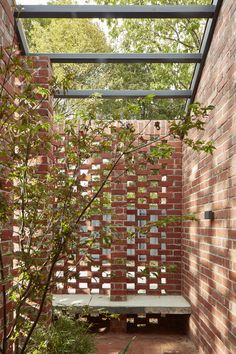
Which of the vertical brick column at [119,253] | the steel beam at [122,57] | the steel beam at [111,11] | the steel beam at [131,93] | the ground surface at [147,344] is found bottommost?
the ground surface at [147,344]

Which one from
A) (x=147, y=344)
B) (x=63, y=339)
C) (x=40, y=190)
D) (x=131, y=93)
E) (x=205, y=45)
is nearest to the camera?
(x=40, y=190)

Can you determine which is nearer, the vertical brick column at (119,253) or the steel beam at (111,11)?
the steel beam at (111,11)

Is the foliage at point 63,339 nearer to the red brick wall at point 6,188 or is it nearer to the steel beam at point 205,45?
the red brick wall at point 6,188

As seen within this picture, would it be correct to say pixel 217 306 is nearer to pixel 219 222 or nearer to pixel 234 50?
pixel 219 222

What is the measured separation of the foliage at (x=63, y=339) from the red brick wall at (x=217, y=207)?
1.02m

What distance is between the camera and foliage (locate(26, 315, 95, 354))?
2.50m

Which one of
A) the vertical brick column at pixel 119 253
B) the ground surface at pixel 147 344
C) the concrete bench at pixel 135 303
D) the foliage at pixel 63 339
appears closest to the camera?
the foliage at pixel 63 339

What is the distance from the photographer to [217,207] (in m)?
3.10

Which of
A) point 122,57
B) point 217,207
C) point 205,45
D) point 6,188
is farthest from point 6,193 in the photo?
point 205,45

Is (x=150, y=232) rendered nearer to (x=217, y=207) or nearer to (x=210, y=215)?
(x=210, y=215)

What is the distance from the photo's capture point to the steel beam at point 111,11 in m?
3.19

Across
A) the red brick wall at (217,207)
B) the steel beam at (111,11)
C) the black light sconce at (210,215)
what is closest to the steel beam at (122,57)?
the red brick wall at (217,207)

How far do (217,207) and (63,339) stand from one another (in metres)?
1.50

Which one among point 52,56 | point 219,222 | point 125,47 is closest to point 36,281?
point 219,222
